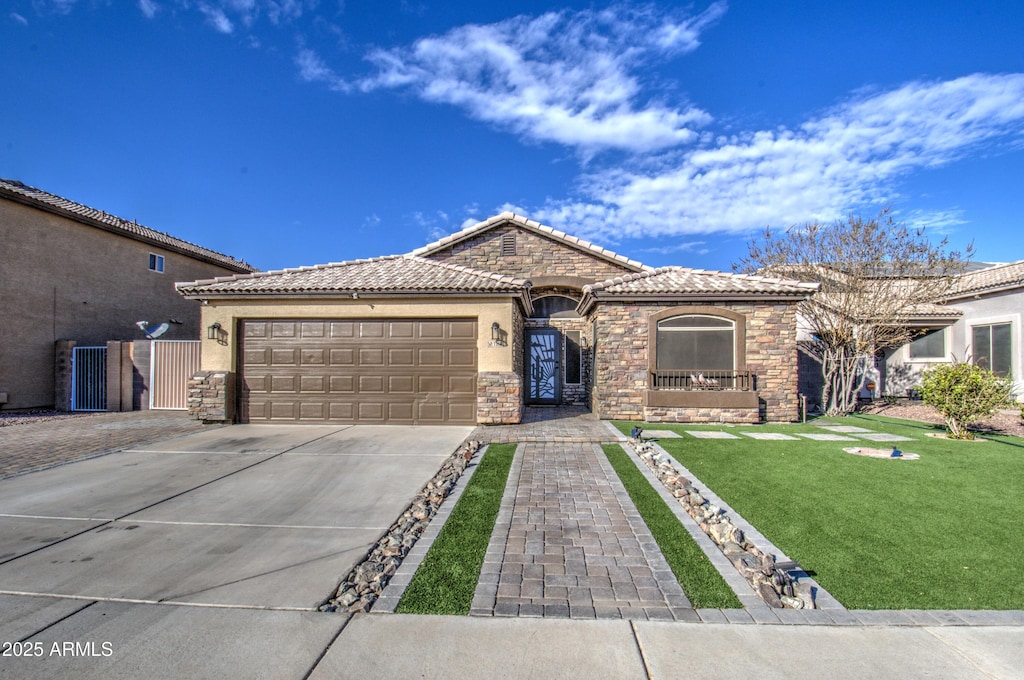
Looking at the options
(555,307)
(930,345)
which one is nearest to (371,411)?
(555,307)

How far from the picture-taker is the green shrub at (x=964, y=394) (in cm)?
929

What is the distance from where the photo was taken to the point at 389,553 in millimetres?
4016

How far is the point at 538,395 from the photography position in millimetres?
15977

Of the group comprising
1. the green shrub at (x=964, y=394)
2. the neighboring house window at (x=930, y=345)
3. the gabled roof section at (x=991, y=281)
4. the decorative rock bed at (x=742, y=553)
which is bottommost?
the decorative rock bed at (x=742, y=553)

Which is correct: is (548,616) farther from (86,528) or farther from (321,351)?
(321,351)

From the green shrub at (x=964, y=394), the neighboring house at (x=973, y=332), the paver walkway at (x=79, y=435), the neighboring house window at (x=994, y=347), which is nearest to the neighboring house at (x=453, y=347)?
the paver walkway at (x=79, y=435)

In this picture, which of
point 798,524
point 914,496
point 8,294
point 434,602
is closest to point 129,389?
point 8,294

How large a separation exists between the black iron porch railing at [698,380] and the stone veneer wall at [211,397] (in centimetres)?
1059

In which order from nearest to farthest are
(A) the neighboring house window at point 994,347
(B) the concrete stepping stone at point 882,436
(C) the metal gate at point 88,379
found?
1. (B) the concrete stepping stone at point 882,436
2. (C) the metal gate at point 88,379
3. (A) the neighboring house window at point 994,347

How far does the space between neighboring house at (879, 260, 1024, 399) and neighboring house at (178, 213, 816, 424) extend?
760 centimetres

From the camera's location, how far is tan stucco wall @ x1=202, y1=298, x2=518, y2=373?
11088 millimetres

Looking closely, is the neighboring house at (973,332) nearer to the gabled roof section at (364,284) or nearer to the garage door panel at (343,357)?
the gabled roof section at (364,284)

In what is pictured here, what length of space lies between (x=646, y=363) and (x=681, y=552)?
8256 mm

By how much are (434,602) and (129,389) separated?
1576 centimetres
